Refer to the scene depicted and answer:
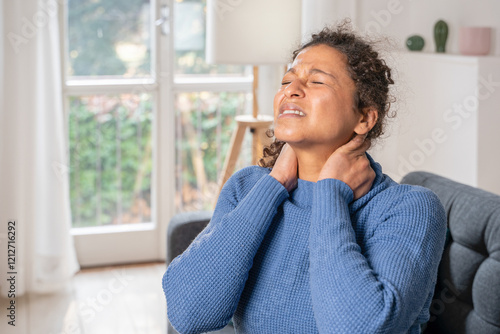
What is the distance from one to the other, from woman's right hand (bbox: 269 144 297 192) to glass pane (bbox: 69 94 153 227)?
269cm

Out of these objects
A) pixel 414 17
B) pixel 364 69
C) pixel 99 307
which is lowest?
pixel 99 307

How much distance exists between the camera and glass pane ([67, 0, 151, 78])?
3.66 m

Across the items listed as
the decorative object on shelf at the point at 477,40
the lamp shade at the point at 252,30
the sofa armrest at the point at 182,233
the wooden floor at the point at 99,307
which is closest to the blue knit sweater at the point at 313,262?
the sofa armrest at the point at 182,233

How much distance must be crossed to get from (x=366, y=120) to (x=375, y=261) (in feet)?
1.01

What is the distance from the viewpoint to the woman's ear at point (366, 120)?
1.26 m

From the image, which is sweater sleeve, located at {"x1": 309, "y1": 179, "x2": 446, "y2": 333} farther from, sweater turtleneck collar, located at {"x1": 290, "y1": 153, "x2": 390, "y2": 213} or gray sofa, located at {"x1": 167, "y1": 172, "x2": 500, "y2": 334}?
gray sofa, located at {"x1": 167, "y1": 172, "x2": 500, "y2": 334}

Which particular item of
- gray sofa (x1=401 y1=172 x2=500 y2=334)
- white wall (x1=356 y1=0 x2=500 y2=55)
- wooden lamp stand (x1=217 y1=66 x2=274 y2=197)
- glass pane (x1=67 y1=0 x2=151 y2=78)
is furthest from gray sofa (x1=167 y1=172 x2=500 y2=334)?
glass pane (x1=67 y1=0 x2=151 y2=78)

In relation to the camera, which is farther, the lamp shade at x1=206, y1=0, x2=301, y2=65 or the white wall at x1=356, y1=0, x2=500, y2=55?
the white wall at x1=356, y1=0, x2=500, y2=55

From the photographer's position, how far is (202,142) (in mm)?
4062

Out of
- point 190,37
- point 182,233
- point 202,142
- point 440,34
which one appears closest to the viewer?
point 182,233

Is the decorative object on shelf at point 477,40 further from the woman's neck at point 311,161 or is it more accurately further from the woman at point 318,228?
the woman's neck at point 311,161

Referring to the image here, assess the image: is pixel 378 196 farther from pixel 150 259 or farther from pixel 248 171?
pixel 150 259

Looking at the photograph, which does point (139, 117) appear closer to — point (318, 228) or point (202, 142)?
point (202, 142)

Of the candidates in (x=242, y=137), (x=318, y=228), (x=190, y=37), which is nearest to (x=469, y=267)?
(x=318, y=228)
